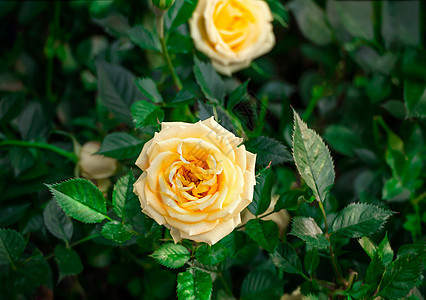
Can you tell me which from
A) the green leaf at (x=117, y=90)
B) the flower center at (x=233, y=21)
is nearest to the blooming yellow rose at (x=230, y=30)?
the flower center at (x=233, y=21)

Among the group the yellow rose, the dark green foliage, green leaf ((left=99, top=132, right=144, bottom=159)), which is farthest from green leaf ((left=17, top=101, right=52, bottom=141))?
green leaf ((left=99, top=132, right=144, bottom=159))

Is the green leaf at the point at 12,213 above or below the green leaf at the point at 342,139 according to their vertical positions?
below

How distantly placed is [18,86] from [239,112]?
1.62 feet

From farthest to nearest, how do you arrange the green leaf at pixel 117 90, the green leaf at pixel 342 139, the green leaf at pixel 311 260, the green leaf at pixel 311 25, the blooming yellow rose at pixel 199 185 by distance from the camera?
1. the green leaf at pixel 311 25
2. the green leaf at pixel 342 139
3. the green leaf at pixel 117 90
4. the green leaf at pixel 311 260
5. the blooming yellow rose at pixel 199 185

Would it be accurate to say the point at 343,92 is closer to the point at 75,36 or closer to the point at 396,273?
the point at 396,273

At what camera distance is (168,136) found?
0.38 metres

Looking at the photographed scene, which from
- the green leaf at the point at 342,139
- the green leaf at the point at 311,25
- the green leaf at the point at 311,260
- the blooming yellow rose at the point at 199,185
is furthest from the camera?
the green leaf at the point at 311,25

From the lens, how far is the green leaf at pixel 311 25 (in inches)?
31.4

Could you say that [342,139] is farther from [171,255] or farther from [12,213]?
[12,213]

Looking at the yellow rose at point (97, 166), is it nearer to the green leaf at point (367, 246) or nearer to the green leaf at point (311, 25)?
the green leaf at point (367, 246)

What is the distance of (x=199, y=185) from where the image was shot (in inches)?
15.2

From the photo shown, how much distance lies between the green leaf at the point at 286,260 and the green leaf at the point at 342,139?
27 cm

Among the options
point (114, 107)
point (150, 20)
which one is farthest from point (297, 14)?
point (114, 107)

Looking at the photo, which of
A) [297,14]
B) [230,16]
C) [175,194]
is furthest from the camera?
[297,14]
